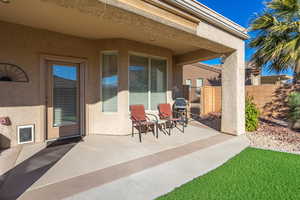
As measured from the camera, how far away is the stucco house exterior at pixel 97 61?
3613mm

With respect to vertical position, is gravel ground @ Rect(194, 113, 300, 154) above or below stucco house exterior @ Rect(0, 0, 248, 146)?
below

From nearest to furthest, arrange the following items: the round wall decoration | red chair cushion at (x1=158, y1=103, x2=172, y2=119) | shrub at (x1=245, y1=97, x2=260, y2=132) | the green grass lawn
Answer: the green grass lawn → the round wall decoration → shrub at (x1=245, y1=97, x2=260, y2=132) → red chair cushion at (x1=158, y1=103, x2=172, y2=119)

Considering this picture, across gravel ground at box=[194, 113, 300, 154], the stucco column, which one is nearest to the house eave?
the stucco column

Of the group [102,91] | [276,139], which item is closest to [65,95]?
[102,91]

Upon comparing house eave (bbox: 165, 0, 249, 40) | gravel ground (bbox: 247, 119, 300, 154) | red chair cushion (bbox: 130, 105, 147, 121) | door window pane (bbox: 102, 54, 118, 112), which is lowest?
gravel ground (bbox: 247, 119, 300, 154)

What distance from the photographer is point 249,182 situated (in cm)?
269

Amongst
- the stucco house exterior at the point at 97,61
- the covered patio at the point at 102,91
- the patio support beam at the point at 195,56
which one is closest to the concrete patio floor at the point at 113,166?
the covered patio at the point at 102,91

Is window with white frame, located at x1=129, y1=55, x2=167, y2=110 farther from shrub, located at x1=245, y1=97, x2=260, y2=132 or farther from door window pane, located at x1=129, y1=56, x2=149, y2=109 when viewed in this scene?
shrub, located at x1=245, y1=97, x2=260, y2=132

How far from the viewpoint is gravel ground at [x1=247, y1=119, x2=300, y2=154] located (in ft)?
14.4

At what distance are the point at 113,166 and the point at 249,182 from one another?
2.17 meters

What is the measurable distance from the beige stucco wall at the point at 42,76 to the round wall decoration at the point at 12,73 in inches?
3.7

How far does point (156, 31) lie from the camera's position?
372 centimetres

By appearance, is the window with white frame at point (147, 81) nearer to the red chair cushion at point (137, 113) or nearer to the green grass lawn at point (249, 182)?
the red chair cushion at point (137, 113)

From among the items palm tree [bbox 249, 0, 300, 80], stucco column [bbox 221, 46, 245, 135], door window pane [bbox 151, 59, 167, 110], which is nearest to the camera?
palm tree [bbox 249, 0, 300, 80]
